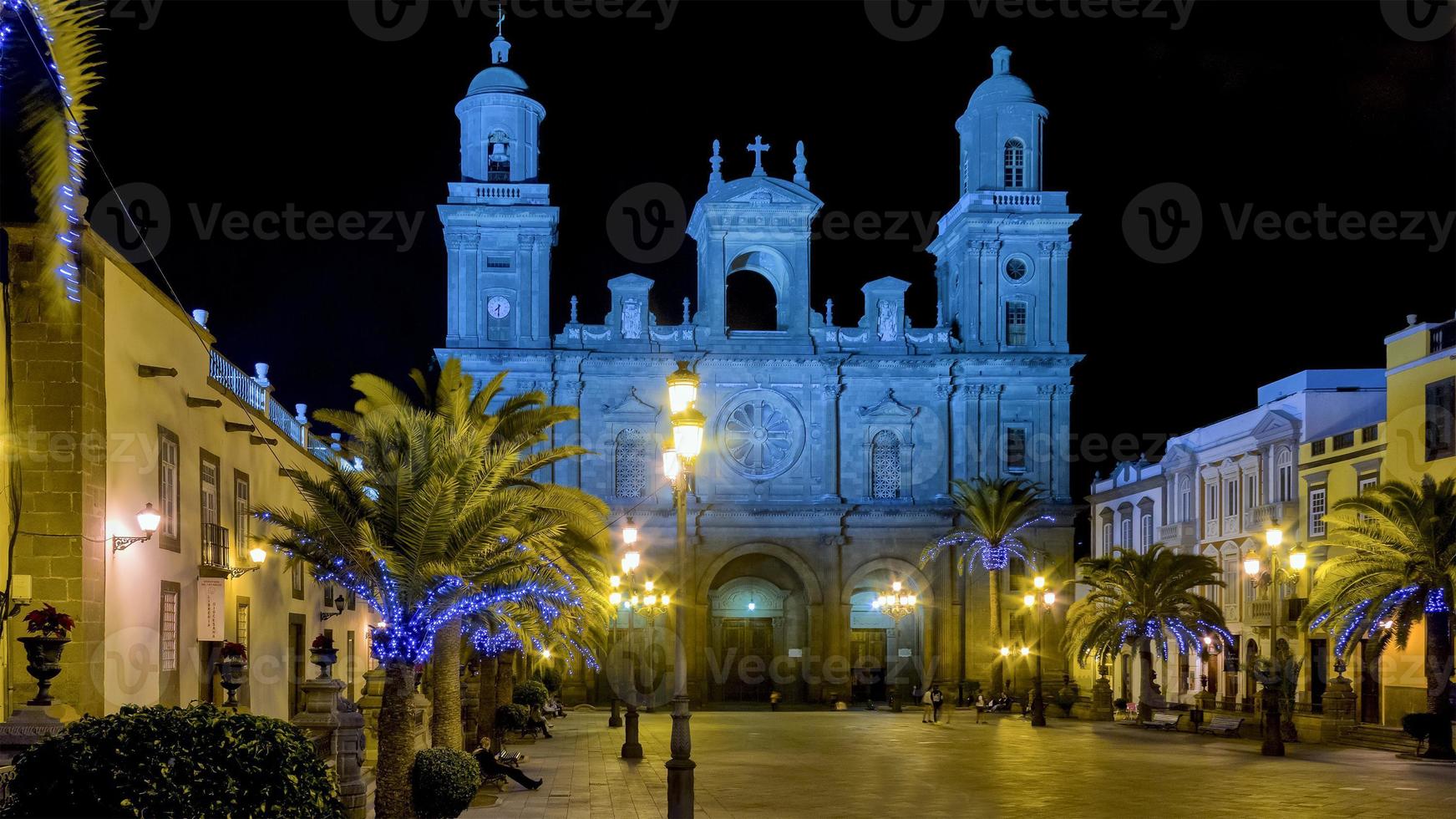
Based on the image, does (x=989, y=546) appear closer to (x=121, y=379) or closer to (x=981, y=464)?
(x=981, y=464)

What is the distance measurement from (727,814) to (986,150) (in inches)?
1800

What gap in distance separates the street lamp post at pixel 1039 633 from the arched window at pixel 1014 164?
16.6 m

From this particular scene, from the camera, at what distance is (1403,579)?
33.8m

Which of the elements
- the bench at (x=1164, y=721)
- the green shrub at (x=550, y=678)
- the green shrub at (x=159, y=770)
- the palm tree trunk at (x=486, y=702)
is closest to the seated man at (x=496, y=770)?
the palm tree trunk at (x=486, y=702)

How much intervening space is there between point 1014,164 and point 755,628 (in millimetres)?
22549

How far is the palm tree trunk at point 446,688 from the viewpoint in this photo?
23031 millimetres

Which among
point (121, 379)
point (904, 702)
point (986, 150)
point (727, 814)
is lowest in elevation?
point (904, 702)

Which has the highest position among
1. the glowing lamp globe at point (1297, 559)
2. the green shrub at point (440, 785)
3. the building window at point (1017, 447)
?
the building window at point (1017, 447)

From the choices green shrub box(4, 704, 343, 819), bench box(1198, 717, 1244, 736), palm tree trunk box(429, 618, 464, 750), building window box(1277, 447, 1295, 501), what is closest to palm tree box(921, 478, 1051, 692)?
building window box(1277, 447, 1295, 501)

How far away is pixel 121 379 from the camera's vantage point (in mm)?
21297

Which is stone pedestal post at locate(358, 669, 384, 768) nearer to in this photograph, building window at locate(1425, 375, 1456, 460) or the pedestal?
the pedestal

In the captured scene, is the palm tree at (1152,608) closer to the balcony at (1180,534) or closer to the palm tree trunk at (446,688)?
the balcony at (1180,534)

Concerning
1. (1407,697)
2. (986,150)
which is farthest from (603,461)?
(1407,697)

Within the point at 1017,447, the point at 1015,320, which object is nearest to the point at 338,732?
the point at 1017,447
